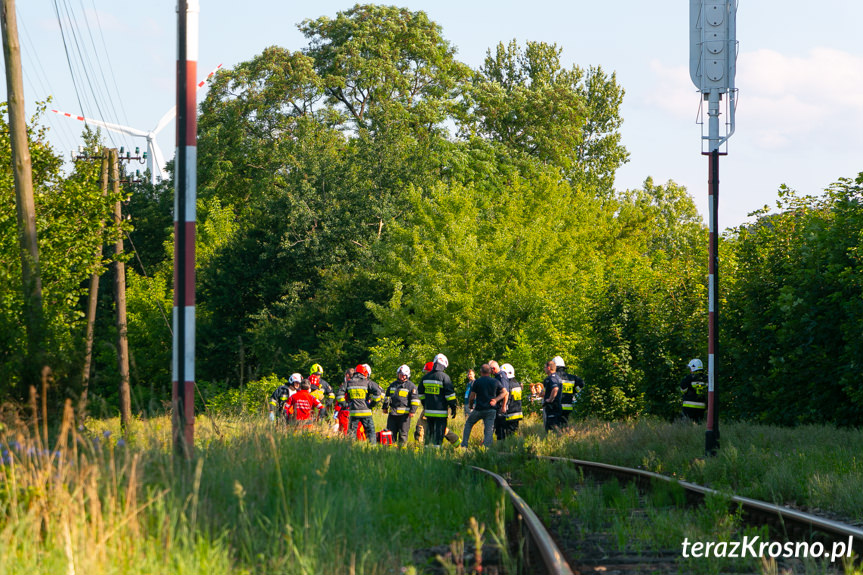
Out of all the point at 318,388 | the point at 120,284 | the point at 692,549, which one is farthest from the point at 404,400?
the point at 120,284

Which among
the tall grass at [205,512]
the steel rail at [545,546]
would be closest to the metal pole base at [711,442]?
the tall grass at [205,512]

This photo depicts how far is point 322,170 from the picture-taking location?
52625mm

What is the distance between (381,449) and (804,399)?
1008 cm

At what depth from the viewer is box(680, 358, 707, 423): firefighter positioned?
20438 millimetres

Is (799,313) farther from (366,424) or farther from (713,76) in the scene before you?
(366,424)

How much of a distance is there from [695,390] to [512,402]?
3.89 meters

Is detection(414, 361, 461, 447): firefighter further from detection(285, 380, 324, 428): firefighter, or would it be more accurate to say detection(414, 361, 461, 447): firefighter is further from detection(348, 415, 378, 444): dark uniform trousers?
detection(285, 380, 324, 428): firefighter

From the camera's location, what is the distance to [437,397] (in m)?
19.5

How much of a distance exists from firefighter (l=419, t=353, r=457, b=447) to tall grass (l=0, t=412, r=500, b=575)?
8457mm

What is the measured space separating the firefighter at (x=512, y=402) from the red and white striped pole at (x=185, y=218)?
12.2m

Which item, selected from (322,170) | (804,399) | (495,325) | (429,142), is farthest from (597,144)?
(804,399)

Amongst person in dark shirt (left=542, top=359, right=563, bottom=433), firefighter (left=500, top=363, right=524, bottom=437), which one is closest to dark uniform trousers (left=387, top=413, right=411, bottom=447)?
firefighter (left=500, top=363, right=524, bottom=437)

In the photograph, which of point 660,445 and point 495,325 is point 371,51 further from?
point 660,445

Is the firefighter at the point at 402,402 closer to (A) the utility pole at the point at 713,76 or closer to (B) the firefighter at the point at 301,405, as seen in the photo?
(B) the firefighter at the point at 301,405
